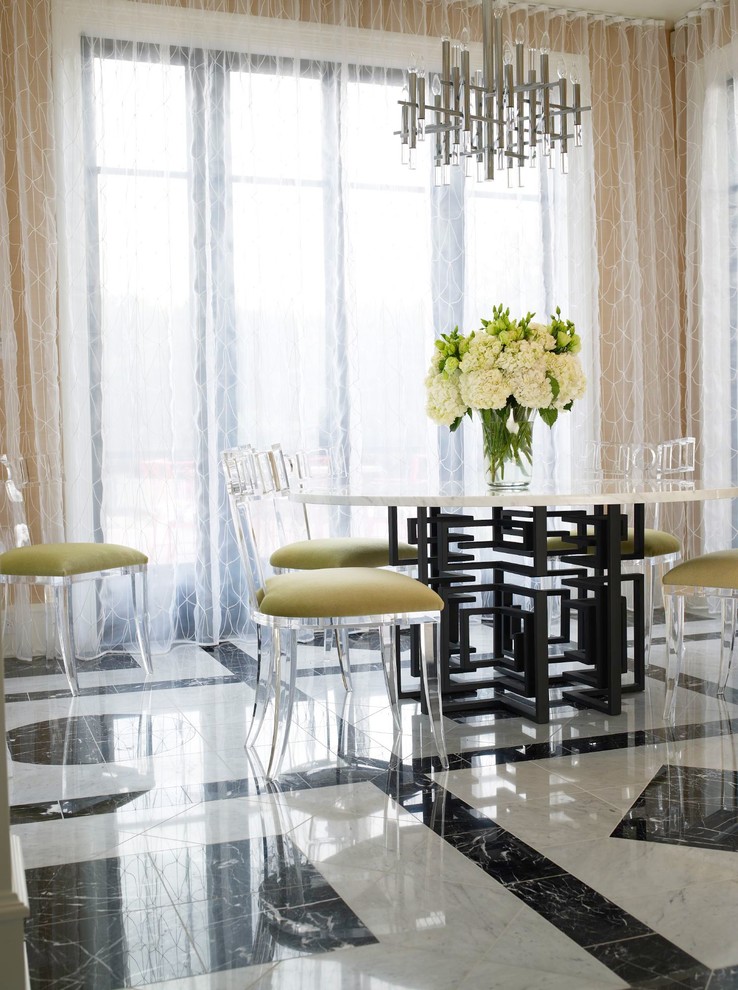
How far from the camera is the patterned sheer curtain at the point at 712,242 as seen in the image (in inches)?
201

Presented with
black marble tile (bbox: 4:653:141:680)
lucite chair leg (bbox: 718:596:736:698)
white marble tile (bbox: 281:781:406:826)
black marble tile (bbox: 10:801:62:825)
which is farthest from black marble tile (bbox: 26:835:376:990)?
black marble tile (bbox: 4:653:141:680)

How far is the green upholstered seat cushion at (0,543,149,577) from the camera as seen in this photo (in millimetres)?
3578

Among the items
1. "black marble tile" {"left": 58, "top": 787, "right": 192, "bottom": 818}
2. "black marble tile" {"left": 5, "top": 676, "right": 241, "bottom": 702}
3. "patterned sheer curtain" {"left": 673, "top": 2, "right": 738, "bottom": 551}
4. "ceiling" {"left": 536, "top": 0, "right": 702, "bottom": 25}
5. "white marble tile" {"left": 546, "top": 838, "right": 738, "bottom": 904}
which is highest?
"ceiling" {"left": 536, "top": 0, "right": 702, "bottom": 25}

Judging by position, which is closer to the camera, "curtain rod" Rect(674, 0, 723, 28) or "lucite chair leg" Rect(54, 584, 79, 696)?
"lucite chair leg" Rect(54, 584, 79, 696)

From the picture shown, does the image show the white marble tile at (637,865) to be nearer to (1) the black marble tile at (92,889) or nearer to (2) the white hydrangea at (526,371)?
(1) the black marble tile at (92,889)

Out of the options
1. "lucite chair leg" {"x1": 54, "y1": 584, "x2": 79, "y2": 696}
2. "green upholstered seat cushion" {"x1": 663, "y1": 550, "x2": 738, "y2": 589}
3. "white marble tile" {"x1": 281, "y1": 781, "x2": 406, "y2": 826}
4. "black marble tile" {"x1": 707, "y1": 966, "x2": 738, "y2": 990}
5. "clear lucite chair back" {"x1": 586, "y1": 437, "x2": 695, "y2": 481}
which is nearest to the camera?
"black marble tile" {"x1": 707, "y1": 966, "x2": 738, "y2": 990}

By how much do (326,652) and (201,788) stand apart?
181 cm

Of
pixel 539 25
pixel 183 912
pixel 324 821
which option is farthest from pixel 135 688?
pixel 539 25

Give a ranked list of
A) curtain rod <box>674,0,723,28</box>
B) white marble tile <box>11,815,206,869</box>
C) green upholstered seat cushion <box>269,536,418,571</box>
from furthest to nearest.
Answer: curtain rod <box>674,0,723,28</box>
green upholstered seat cushion <box>269,536,418,571</box>
white marble tile <box>11,815,206,869</box>

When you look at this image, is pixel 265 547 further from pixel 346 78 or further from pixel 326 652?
pixel 346 78

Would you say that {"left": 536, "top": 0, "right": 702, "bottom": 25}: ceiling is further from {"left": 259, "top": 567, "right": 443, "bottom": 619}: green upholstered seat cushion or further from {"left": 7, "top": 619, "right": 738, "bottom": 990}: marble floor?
{"left": 259, "top": 567, "right": 443, "bottom": 619}: green upholstered seat cushion

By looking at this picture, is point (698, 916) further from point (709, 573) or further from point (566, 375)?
point (566, 375)

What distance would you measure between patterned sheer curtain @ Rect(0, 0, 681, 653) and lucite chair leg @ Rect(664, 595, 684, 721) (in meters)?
1.38

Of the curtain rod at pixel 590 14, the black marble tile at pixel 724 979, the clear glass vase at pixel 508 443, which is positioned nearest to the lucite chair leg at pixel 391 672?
the clear glass vase at pixel 508 443
